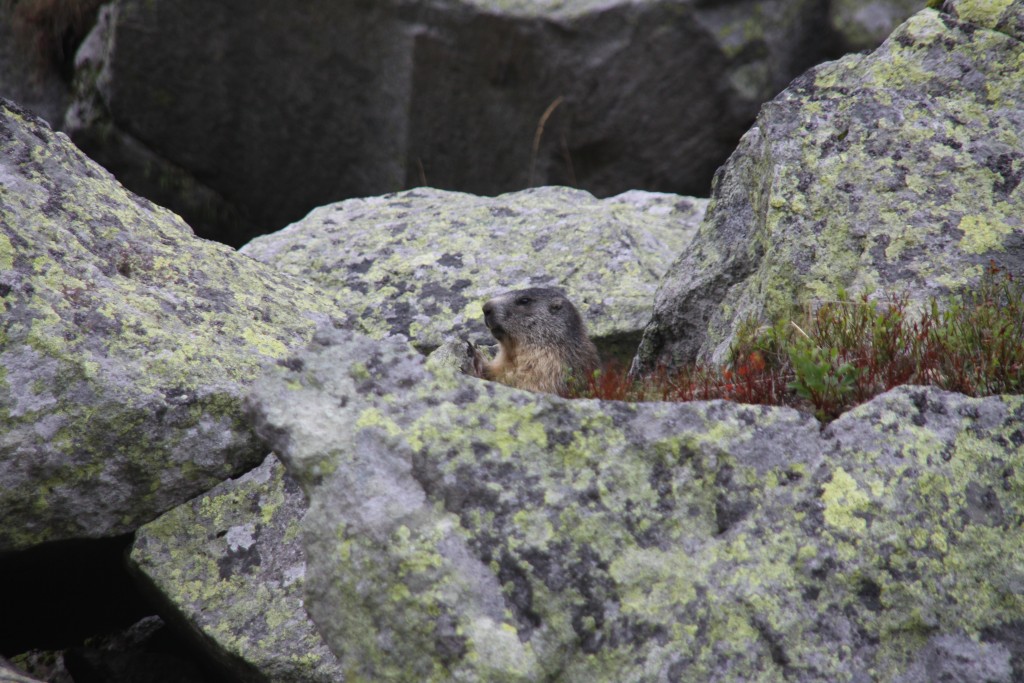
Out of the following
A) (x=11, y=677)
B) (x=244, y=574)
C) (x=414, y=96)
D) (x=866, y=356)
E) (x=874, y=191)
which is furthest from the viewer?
(x=414, y=96)

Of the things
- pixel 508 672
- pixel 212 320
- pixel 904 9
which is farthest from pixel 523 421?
pixel 904 9

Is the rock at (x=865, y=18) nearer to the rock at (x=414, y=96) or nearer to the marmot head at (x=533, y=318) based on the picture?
the rock at (x=414, y=96)

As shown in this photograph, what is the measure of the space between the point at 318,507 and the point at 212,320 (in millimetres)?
2542

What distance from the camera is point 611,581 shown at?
453 cm

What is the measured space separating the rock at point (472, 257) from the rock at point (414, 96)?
337cm

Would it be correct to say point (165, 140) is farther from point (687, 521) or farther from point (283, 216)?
point (687, 521)

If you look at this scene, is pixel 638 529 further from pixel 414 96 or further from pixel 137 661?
pixel 414 96

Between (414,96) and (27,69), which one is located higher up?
(414,96)

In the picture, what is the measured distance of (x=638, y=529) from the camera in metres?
4.67

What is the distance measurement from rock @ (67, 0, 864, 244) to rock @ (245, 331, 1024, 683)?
379 inches

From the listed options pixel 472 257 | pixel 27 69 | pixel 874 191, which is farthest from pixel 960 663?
pixel 27 69

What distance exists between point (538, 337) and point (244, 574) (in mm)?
3755

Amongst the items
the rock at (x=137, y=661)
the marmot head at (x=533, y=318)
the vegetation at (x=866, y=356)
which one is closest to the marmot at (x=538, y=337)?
the marmot head at (x=533, y=318)

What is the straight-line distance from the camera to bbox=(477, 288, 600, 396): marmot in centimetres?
885
